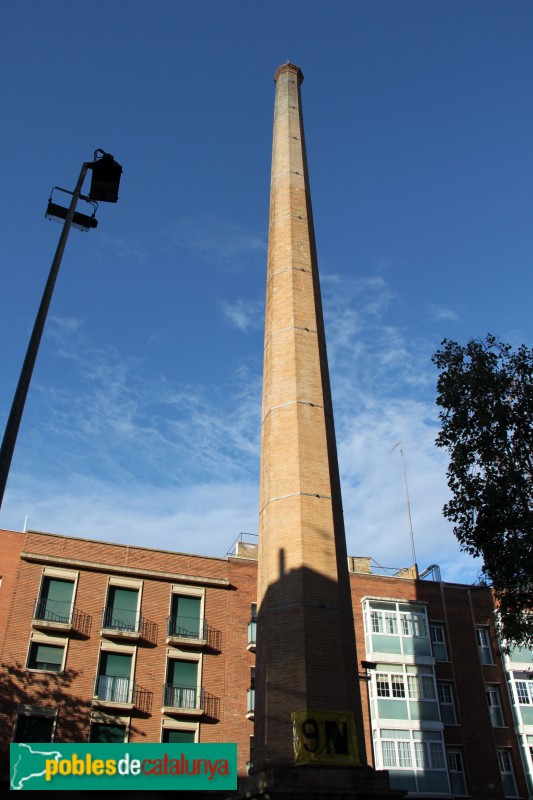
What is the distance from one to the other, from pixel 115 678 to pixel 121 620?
7.35 ft

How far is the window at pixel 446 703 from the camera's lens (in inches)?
1176

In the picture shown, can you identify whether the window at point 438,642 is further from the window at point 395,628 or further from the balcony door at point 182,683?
the balcony door at point 182,683

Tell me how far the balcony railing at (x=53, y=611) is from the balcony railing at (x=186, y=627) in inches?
159

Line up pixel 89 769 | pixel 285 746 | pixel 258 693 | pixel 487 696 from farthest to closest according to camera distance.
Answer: pixel 487 696 < pixel 89 769 < pixel 258 693 < pixel 285 746

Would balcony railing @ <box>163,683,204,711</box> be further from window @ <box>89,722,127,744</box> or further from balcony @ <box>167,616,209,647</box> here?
window @ <box>89,722,127,744</box>

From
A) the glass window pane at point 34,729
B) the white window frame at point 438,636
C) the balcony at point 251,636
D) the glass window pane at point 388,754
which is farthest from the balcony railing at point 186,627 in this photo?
the white window frame at point 438,636

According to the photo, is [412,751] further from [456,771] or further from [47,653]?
[47,653]

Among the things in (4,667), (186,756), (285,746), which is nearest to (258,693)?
(285,746)

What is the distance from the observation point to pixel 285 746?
16.0m

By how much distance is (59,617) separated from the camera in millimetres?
27281

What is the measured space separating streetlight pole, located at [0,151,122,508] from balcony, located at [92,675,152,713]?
67.0 ft

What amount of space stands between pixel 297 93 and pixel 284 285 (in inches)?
485

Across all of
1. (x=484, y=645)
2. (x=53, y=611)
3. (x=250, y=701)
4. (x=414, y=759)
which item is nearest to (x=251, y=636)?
(x=250, y=701)

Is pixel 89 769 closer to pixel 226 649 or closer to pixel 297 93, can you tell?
pixel 226 649
